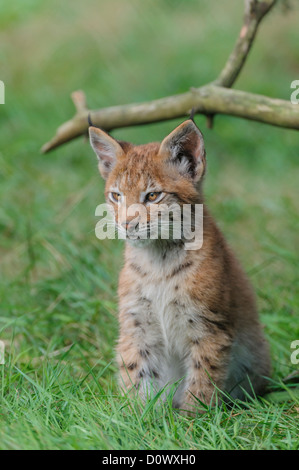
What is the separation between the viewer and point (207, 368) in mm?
3996

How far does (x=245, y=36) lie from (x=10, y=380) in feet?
8.57

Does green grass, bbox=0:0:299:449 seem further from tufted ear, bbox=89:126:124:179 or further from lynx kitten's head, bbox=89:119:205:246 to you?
tufted ear, bbox=89:126:124:179

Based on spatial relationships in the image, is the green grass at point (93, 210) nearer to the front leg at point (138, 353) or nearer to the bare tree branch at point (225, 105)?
the front leg at point (138, 353)

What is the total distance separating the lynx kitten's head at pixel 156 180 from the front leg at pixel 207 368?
2.25 feet

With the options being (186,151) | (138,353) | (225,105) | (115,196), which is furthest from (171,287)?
(225,105)

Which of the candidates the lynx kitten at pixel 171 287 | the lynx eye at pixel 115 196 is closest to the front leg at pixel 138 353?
the lynx kitten at pixel 171 287

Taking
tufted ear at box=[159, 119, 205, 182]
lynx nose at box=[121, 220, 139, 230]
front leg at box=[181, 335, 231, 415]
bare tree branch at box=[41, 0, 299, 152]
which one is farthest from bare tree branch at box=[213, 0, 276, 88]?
front leg at box=[181, 335, 231, 415]

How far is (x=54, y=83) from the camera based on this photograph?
439 inches

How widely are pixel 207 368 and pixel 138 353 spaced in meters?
0.43

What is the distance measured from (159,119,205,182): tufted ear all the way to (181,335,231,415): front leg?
938 millimetres

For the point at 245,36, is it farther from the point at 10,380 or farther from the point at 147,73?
the point at 147,73

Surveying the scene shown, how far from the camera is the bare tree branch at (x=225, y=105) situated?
4.30 metres

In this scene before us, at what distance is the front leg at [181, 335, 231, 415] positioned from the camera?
3973 millimetres
